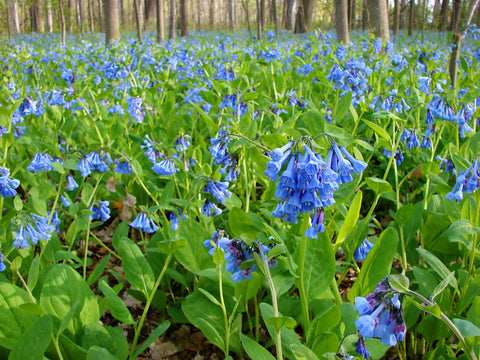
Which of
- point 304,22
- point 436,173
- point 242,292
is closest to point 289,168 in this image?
point 242,292

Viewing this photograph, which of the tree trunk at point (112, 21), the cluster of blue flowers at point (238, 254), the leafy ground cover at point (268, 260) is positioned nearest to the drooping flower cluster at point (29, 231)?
the leafy ground cover at point (268, 260)

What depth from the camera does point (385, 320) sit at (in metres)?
0.88

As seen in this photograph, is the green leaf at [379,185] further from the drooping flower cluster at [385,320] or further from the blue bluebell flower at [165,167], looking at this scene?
the blue bluebell flower at [165,167]

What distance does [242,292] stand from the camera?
A: 1.53m

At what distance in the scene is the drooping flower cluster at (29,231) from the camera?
1523mm

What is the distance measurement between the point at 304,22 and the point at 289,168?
16.4 metres

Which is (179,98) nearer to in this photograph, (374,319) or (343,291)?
(343,291)

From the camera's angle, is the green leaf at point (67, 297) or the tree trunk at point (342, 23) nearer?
the green leaf at point (67, 297)

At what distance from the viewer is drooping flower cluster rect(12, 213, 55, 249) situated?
1.52 meters

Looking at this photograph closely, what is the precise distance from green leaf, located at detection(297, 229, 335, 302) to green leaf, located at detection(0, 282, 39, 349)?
93 cm

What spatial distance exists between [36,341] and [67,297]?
319 mm

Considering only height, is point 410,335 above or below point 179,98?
below

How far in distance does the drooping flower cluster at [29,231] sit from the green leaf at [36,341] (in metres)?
0.53

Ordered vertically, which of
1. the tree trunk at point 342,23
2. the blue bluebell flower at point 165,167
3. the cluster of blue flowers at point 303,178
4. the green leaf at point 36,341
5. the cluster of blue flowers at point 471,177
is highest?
the tree trunk at point 342,23
